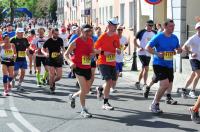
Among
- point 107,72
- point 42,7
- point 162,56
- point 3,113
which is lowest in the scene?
point 3,113

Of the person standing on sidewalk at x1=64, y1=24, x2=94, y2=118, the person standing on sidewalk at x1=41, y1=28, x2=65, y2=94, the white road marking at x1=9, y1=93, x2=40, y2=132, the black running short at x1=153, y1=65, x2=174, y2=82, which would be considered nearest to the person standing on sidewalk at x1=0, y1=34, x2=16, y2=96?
the person standing on sidewalk at x1=41, y1=28, x2=65, y2=94

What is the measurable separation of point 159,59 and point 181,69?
28.3 feet

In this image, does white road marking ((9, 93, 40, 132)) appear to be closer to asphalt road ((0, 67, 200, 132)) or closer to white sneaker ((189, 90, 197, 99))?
asphalt road ((0, 67, 200, 132))

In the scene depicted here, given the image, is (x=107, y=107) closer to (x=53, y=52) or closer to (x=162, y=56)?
(x=162, y=56)

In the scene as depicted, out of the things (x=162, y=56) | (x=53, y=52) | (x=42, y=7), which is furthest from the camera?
(x=42, y=7)

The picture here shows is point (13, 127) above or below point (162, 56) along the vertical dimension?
below

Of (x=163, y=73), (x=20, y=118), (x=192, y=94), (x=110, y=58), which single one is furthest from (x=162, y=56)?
(x=20, y=118)

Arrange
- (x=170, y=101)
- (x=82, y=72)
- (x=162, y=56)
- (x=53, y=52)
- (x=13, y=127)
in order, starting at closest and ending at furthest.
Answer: (x=13, y=127)
(x=82, y=72)
(x=162, y=56)
(x=170, y=101)
(x=53, y=52)

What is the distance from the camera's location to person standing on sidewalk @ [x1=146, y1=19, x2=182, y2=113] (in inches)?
416

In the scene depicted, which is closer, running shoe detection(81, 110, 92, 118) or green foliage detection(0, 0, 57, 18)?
running shoe detection(81, 110, 92, 118)

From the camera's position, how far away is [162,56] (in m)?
10.6

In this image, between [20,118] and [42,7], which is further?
[42,7]

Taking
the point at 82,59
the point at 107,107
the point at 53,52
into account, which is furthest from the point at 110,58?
the point at 53,52

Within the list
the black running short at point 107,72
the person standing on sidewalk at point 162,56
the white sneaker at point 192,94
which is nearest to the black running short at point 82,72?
the black running short at point 107,72
